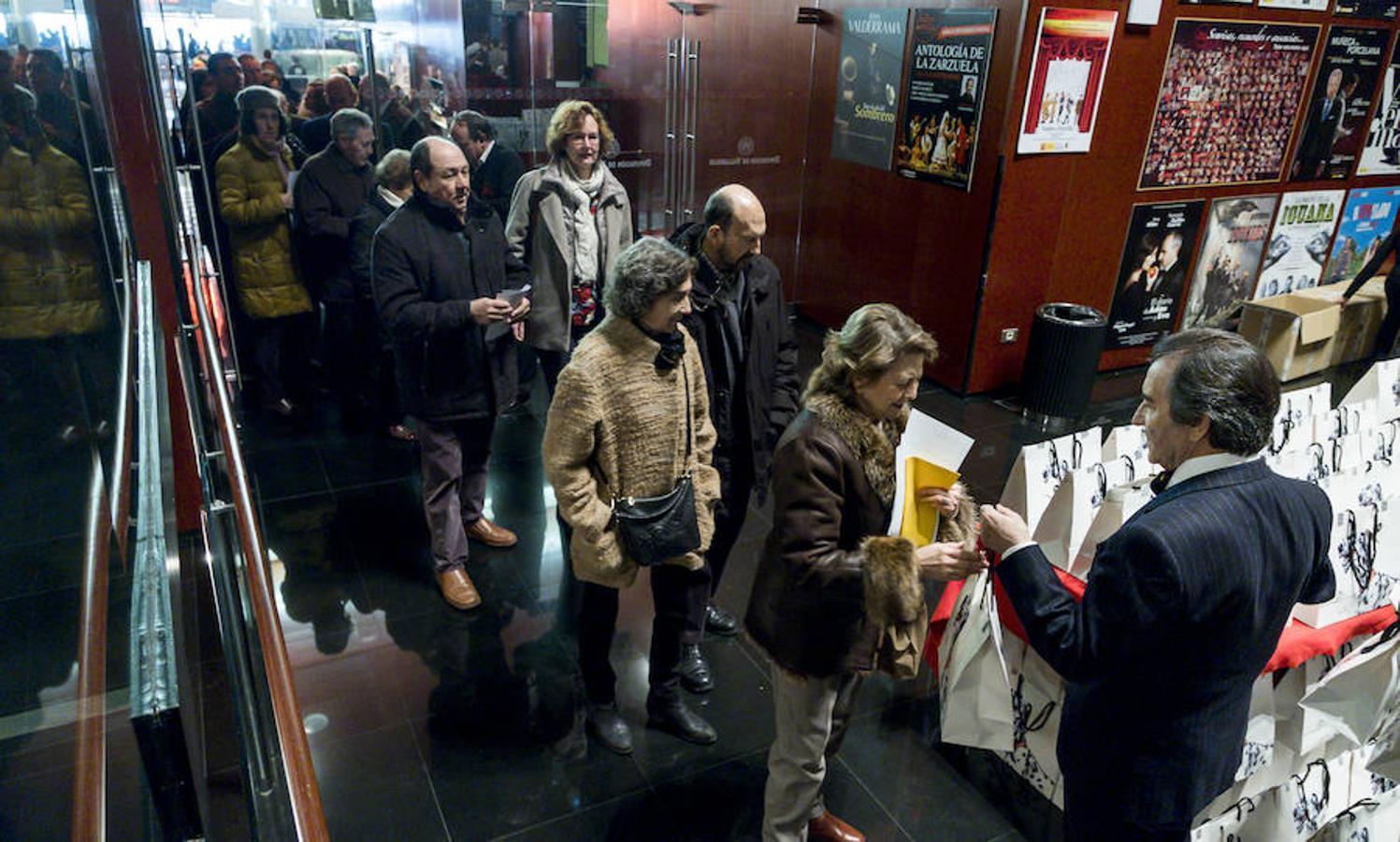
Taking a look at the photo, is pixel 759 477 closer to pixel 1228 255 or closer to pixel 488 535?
pixel 488 535

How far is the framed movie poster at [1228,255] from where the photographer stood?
706 cm

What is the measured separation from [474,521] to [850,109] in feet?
14.8

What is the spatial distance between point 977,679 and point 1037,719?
0.89 ft

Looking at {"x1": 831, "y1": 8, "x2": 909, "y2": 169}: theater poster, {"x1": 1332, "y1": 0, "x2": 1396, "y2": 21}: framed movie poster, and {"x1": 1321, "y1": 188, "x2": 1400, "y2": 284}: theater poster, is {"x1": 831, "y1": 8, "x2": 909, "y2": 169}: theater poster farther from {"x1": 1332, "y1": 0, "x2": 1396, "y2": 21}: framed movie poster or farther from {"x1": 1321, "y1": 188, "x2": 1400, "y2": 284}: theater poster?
{"x1": 1321, "y1": 188, "x2": 1400, "y2": 284}: theater poster

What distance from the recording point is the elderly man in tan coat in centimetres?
260

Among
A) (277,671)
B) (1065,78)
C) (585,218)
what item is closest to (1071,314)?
(1065,78)

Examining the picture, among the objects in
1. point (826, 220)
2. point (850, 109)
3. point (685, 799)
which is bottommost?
point (685, 799)

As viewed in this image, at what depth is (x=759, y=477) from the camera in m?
3.38

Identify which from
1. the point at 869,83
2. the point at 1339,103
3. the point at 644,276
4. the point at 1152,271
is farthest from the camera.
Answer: the point at 1339,103

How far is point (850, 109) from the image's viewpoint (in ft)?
23.1

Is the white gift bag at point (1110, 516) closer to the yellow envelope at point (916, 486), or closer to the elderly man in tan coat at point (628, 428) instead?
the yellow envelope at point (916, 486)

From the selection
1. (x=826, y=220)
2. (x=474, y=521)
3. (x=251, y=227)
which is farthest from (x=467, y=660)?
(x=826, y=220)

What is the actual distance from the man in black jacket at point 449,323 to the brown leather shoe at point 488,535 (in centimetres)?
28

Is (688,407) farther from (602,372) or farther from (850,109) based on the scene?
(850,109)
